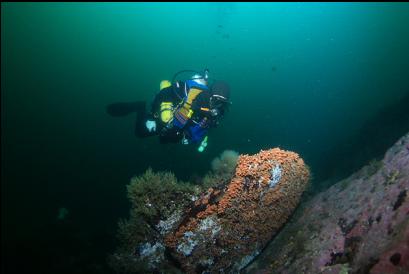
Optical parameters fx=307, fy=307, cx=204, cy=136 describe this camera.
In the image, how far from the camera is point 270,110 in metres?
46.5

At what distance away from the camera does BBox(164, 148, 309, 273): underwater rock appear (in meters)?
4.45

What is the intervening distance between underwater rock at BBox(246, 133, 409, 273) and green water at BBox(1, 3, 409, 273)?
5.97 m

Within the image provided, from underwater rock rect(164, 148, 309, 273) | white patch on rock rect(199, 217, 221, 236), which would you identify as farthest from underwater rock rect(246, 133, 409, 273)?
white patch on rock rect(199, 217, 221, 236)

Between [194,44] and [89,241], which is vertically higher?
[194,44]

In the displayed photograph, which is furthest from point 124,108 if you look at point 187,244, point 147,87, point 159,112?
point 147,87

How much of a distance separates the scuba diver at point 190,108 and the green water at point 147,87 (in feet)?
20.1

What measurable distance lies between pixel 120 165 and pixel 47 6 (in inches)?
3941

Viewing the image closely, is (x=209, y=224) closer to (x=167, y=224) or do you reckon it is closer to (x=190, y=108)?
(x=167, y=224)

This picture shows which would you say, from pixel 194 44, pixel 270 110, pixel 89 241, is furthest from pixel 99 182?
pixel 194 44

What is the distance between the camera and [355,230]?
347 cm

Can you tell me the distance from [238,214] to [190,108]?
10.00ft

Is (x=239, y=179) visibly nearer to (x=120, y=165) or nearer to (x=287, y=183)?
(x=287, y=183)

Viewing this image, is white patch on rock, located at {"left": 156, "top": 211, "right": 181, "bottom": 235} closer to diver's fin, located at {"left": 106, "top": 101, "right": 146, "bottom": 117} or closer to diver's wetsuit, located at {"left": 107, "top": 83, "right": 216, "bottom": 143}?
diver's wetsuit, located at {"left": 107, "top": 83, "right": 216, "bottom": 143}

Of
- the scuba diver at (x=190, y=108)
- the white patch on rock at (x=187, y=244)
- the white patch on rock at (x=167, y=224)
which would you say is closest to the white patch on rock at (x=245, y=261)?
the white patch on rock at (x=187, y=244)
